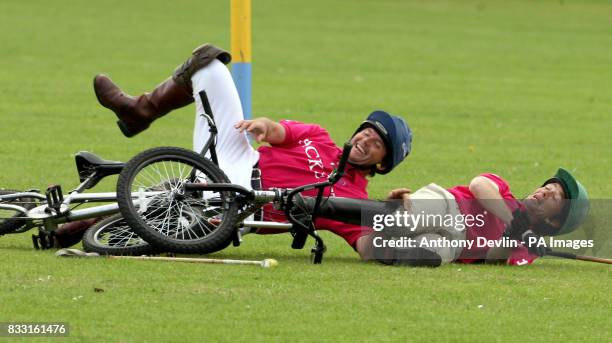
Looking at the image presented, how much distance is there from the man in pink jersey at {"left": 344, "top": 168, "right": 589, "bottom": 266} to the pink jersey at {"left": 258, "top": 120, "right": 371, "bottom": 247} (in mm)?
258

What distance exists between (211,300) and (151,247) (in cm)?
129

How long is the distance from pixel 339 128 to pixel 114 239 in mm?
8654

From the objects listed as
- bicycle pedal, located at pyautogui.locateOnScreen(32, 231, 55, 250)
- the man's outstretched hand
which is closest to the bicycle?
bicycle pedal, located at pyautogui.locateOnScreen(32, 231, 55, 250)

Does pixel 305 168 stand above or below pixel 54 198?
above

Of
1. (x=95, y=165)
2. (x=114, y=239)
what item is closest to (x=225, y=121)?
(x=95, y=165)

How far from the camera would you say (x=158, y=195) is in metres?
8.65

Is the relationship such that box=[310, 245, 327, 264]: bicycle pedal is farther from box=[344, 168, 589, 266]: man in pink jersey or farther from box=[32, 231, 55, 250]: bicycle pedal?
box=[32, 231, 55, 250]: bicycle pedal

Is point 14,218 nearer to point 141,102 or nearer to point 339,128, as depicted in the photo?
point 141,102

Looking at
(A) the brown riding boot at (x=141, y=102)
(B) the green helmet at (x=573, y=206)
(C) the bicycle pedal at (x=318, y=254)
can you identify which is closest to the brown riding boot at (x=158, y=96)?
(A) the brown riding boot at (x=141, y=102)

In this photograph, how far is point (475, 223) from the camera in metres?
9.16

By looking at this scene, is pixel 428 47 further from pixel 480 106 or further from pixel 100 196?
pixel 100 196

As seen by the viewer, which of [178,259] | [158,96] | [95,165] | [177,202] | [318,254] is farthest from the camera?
[158,96]

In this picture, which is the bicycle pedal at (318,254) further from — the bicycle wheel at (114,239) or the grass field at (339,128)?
the bicycle wheel at (114,239)

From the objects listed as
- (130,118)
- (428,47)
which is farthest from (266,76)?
(130,118)
